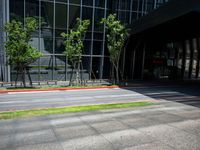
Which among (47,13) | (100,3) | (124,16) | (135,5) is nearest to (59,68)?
(47,13)

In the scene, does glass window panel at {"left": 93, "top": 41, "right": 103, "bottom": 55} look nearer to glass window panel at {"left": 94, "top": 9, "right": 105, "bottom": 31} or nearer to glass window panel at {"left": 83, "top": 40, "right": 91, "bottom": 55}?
glass window panel at {"left": 83, "top": 40, "right": 91, "bottom": 55}

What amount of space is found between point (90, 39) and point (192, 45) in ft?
57.9

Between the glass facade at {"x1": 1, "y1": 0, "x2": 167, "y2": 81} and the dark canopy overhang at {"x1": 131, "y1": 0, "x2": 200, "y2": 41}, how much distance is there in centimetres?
448

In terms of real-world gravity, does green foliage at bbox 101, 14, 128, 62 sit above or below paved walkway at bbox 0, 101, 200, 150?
above

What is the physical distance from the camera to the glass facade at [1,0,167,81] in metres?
26.3

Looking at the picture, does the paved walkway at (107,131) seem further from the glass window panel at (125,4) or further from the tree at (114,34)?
the glass window panel at (125,4)

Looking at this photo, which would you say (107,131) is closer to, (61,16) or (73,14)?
(61,16)

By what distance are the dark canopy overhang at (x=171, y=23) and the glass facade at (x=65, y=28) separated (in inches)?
176

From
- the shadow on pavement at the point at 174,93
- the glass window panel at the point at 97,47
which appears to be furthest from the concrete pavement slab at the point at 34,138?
the glass window panel at the point at 97,47

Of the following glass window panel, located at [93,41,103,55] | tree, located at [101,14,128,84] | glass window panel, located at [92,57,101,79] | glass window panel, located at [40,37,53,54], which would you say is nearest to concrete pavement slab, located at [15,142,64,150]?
tree, located at [101,14,128,84]

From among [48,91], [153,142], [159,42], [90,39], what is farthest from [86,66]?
[153,142]

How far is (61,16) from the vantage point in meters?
27.5

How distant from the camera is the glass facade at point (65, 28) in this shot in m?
26.3

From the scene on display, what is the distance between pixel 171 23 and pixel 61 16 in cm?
1374
